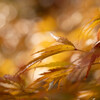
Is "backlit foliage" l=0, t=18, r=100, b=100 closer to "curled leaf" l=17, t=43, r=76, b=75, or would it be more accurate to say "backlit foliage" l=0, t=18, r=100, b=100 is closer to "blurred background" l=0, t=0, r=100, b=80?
"curled leaf" l=17, t=43, r=76, b=75

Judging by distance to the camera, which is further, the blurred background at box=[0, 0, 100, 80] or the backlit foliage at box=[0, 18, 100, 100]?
the blurred background at box=[0, 0, 100, 80]

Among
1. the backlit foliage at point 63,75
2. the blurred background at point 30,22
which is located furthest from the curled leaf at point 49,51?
the blurred background at point 30,22

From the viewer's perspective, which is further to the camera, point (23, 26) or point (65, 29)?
point (23, 26)

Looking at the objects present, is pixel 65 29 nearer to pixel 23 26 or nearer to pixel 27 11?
pixel 23 26

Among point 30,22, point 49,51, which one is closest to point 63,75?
point 49,51

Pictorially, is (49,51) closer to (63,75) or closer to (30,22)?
(63,75)

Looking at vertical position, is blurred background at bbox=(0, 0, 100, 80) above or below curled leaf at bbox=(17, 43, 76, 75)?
above

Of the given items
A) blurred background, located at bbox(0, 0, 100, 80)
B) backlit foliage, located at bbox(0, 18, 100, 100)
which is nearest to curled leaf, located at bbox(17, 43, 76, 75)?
backlit foliage, located at bbox(0, 18, 100, 100)

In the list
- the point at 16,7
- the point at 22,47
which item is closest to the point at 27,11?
the point at 16,7

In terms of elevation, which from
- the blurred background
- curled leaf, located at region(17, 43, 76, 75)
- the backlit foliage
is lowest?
the backlit foliage
